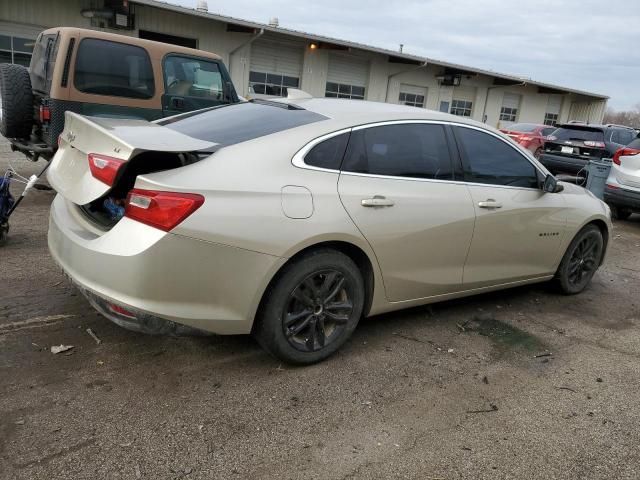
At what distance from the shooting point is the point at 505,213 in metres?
4.12

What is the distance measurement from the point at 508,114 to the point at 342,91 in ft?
41.4

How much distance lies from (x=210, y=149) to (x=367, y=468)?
1.84m

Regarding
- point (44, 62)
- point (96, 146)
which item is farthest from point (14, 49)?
point (96, 146)

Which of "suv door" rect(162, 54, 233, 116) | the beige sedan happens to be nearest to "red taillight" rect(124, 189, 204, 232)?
the beige sedan

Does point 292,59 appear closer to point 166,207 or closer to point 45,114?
point 45,114

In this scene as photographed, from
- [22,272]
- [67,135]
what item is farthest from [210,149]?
[22,272]

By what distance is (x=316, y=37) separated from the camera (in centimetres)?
1809

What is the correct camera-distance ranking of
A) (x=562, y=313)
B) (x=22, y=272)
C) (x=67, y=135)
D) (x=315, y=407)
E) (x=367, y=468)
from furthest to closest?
1. (x=562, y=313)
2. (x=22, y=272)
3. (x=67, y=135)
4. (x=315, y=407)
5. (x=367, y=468)

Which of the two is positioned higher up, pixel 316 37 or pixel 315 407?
pixel 316 37

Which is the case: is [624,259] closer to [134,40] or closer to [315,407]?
[315,407]

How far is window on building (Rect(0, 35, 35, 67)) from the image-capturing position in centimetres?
1370

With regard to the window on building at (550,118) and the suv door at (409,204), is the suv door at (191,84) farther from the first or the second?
the window on building at (550,118)

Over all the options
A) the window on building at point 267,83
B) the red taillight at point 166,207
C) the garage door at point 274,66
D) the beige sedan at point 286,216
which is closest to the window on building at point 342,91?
the garage door at point 274,66

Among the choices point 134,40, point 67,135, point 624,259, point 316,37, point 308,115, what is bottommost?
point 624,259
